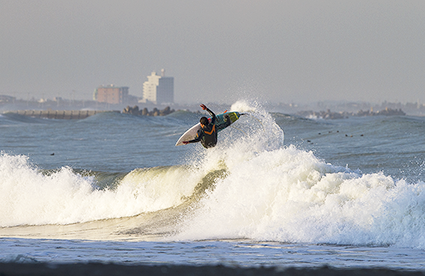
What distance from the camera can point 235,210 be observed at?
40.4ft

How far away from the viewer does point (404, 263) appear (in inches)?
279

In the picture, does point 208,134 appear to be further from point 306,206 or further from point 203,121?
point 306,206

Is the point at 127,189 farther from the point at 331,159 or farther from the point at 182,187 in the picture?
the point at 331,159

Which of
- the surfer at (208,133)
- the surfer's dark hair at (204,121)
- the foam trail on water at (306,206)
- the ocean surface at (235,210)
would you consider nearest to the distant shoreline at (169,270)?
the ocean surface at (235,210)

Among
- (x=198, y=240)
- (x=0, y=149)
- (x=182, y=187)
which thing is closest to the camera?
(x=198, y=240)

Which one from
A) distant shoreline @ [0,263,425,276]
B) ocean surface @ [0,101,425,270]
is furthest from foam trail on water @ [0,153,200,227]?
distant shoreline @ [0,263,425,276]

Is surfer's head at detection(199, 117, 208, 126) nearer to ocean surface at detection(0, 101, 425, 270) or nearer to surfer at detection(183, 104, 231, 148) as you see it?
surfer at detection(183, 104, 231, 148)

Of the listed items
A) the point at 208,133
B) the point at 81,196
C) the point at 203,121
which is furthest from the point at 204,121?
the point at 81,196

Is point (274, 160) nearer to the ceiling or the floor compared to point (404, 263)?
nearer to the ceiling

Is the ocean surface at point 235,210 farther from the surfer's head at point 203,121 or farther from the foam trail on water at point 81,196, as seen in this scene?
the surfer's head at point 203,121

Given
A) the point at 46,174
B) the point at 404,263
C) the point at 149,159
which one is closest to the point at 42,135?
the point at 149,159

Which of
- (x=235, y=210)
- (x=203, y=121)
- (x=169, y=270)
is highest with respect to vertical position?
(x=203, y=121)

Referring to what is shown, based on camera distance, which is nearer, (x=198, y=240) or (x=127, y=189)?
(x=198, y=240)

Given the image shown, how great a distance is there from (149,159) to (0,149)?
55.7ft
